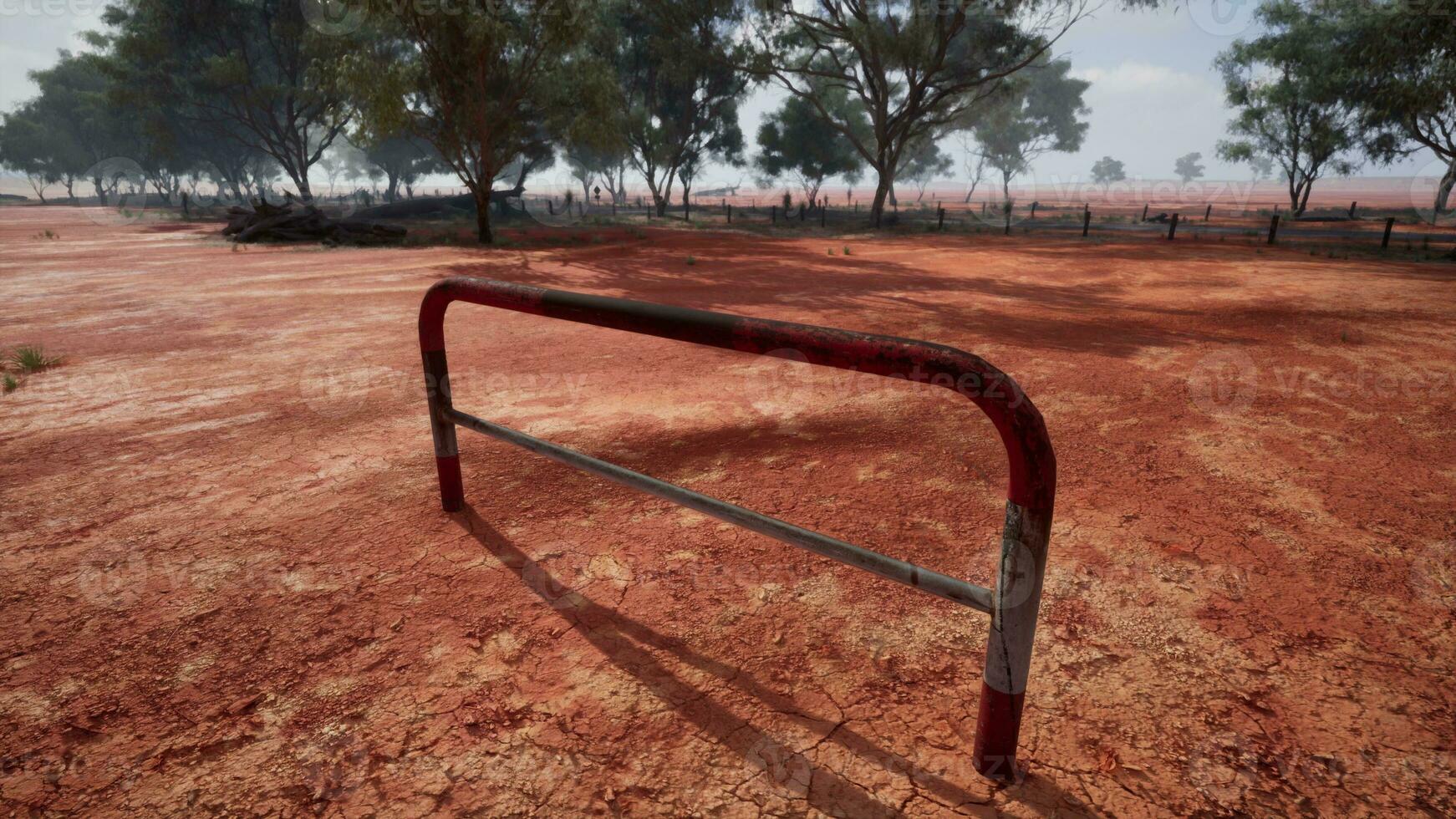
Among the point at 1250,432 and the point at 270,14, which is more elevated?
the point at 270,14

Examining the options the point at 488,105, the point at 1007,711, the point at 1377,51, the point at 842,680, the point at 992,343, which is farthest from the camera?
the point at 488,105

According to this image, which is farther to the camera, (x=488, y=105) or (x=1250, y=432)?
(x=488, y=105)

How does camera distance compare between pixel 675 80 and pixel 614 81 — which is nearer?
pixel 614 81

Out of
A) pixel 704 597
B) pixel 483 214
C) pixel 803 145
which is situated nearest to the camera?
pixel 704 597

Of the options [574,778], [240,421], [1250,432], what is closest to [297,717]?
[574,778]

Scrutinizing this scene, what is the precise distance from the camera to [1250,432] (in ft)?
13.5

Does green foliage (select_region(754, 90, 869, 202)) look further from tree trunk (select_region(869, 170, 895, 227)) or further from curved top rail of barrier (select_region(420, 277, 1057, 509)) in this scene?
curved top rail of barrier (select_region(420, 277, 1057, 509))

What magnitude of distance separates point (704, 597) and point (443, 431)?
140 centimetres

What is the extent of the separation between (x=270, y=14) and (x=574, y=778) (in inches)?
1560

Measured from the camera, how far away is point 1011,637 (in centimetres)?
153

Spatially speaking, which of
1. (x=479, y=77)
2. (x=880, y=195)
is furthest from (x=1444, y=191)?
Answer: (x=479, y=77)

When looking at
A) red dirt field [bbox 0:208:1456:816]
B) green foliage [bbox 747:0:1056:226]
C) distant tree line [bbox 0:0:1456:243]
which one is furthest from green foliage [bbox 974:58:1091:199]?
red dirt field [bbox 0:208:1456:816]

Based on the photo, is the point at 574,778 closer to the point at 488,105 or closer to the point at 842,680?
the point at 842,680

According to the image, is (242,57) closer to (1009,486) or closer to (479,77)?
(479,77)
